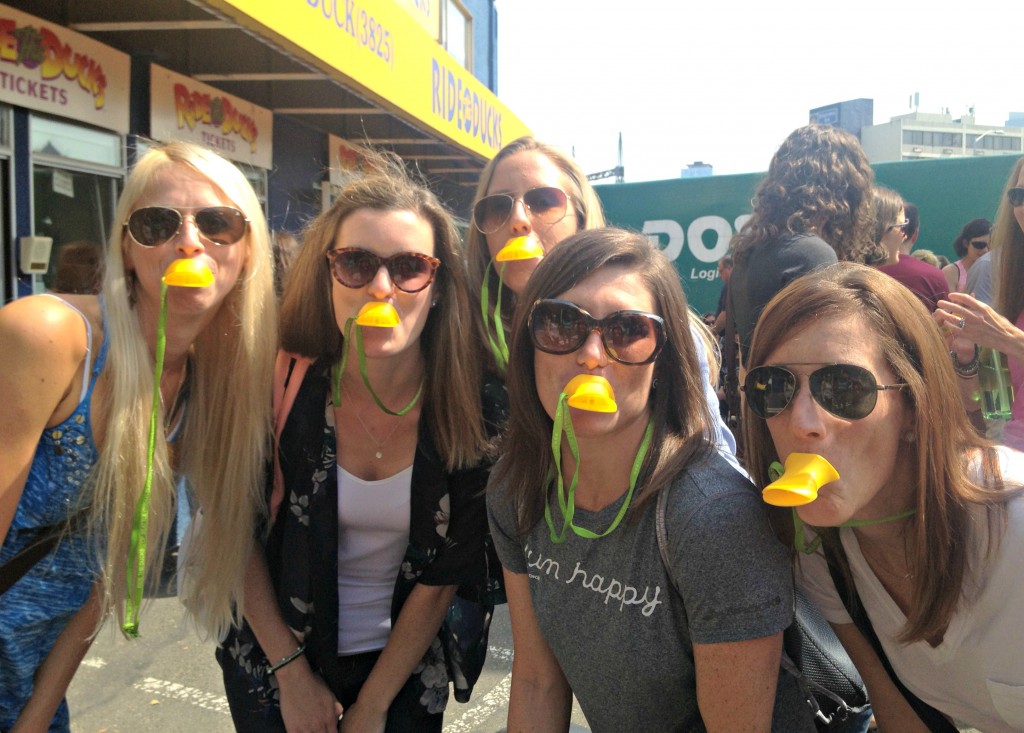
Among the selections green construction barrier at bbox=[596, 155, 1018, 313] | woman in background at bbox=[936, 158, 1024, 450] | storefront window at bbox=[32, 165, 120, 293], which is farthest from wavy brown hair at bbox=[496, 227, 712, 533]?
green construction barrier at bbox=[596, 155, 1018, 313]

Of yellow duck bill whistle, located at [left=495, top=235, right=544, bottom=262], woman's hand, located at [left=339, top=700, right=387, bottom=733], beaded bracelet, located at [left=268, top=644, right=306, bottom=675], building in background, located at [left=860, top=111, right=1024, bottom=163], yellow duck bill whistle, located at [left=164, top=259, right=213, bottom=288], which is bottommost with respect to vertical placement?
woman's hand, located at [left=339, top=700, right=387, bottom=733]

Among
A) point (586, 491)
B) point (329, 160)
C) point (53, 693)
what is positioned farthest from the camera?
point (329, 160)

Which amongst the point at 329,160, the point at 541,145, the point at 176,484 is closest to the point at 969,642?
the point at 541,145

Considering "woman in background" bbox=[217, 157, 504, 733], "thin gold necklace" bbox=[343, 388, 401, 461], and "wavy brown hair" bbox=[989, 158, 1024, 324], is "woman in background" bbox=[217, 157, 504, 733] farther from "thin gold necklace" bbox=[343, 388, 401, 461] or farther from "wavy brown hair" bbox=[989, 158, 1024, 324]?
Result: "wavy brown hair" bbox=[989, 158, 1024, 324]

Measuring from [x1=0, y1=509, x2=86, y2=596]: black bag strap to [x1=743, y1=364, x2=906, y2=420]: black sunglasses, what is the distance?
1.66 metres

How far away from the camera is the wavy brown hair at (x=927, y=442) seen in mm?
1478

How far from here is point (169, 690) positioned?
3.49 meters

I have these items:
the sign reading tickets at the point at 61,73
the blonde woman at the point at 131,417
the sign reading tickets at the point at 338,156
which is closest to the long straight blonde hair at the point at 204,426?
the blonde woman at the point at 131,417

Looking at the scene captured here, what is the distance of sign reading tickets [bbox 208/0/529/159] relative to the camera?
18.0 ft

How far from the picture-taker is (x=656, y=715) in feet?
5.33

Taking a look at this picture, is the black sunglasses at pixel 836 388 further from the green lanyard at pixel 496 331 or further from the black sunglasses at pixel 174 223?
the black sunglasses at pixel 174 223

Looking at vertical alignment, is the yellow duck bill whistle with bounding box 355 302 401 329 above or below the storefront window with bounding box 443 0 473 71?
below

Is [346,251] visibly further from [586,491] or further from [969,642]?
[969,642]

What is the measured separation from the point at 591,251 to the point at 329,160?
933cm
